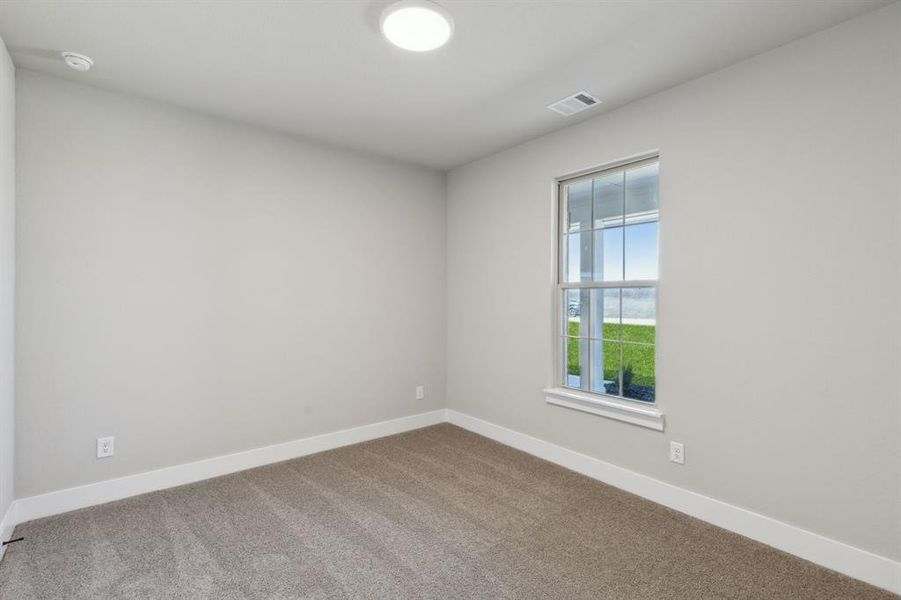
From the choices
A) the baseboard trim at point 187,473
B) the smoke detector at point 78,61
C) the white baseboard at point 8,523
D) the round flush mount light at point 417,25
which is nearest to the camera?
the round flush mount light at point 417,25

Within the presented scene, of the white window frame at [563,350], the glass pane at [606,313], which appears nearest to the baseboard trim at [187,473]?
the white window frame at [563,350]

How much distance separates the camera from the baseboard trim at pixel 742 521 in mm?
1978

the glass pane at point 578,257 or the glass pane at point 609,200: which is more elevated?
the glass pane at point 609,200

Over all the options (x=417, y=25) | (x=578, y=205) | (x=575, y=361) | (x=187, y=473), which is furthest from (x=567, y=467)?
(x=417, y=25)

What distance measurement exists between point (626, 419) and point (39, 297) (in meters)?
3.76

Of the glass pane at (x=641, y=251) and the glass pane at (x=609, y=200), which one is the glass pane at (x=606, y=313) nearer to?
the glass pane at (x=641, y=251)

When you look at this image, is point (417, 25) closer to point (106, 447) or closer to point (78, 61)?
point (78, 61)

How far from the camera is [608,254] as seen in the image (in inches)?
128

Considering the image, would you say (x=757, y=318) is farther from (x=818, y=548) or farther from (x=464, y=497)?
(x=464, y=497)

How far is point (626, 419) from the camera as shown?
9.63ft

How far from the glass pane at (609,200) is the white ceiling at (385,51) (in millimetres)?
511

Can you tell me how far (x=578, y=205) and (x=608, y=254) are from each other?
500mm

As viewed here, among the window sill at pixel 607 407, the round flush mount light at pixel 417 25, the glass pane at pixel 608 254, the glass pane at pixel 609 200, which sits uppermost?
the round flush mount light at pixel 417 25

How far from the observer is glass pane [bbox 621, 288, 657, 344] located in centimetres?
301
